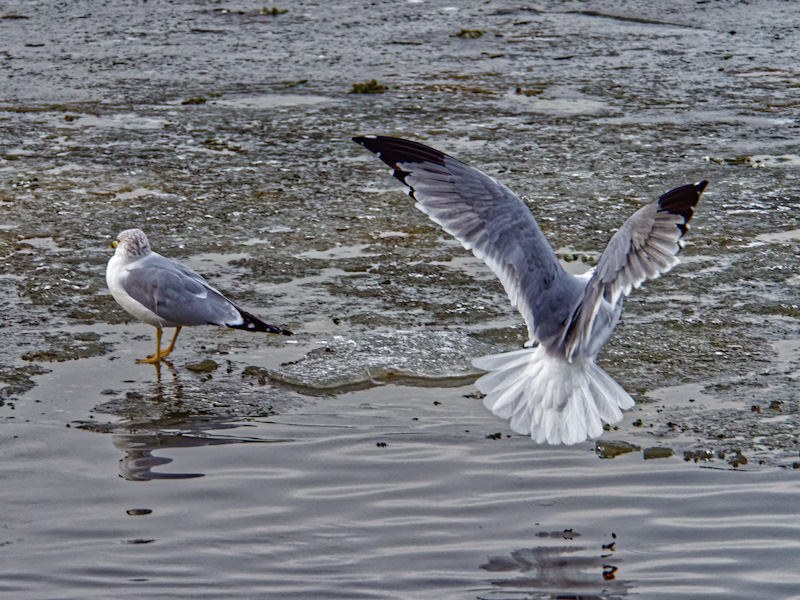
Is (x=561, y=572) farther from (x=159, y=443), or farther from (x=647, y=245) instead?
(x=159, y=443)

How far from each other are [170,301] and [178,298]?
45 mm

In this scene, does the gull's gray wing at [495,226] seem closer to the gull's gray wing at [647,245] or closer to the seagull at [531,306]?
the seagull at [531,306]

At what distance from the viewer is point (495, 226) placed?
200 inches

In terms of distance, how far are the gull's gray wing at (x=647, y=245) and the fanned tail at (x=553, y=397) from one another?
1.89 feet

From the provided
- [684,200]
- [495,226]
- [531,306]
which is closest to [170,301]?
[495,226]

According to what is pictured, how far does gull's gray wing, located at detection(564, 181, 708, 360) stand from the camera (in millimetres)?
4238

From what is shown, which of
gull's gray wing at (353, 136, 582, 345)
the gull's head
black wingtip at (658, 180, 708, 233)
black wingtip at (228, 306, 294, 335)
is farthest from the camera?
the gull's head

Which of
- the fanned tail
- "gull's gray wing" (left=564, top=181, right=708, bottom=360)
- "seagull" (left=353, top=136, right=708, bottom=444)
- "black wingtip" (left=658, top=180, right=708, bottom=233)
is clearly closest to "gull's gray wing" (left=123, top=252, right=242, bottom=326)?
"seagull" (left=353, top=136, right=708, bottom=444)

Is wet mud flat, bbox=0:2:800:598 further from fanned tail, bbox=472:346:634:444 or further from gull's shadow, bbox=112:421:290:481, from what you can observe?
fanned tail, bbox=472:346:634:444

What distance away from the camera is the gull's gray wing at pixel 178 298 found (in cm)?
582

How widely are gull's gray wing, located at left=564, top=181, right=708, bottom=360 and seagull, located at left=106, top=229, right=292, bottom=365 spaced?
2089 millimetres

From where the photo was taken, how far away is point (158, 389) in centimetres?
553

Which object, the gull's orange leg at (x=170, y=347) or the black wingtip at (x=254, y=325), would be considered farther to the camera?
the gull's orange leg at (x=170, y=347)

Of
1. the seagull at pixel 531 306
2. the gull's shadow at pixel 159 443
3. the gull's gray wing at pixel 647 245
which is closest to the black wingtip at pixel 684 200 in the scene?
the gull's gray wing at pixel 647 245
